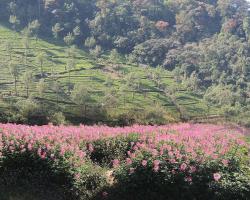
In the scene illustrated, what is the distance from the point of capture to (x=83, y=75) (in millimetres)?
93938

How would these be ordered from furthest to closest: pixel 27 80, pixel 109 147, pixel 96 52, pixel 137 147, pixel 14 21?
pixel 14 21, pixel 96 52, pixel 27 80, pixel 109 147, pixel 137 147

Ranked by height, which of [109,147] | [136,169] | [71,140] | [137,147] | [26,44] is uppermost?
[137,147]

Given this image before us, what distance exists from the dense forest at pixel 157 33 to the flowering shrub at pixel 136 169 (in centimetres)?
8338

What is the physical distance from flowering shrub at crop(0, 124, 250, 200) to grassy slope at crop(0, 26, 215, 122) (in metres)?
55.9

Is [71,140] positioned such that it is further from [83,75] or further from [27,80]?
[83,75]

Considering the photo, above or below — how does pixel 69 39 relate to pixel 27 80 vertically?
above

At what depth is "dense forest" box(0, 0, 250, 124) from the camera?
11699 centimetres

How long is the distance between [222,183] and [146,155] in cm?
244

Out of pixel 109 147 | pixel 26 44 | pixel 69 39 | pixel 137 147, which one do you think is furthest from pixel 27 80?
pixel 137 147

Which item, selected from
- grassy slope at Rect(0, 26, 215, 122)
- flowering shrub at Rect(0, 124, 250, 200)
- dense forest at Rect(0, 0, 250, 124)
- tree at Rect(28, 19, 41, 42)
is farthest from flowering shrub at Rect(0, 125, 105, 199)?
tree at Rect(28, 19, 41, 42)

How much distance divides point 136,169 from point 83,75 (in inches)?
3249

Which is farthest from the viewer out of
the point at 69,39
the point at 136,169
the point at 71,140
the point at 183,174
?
the point at 69,39

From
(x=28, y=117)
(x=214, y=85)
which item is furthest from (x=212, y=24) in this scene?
(x=28, y=117)

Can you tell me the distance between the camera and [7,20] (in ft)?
424
